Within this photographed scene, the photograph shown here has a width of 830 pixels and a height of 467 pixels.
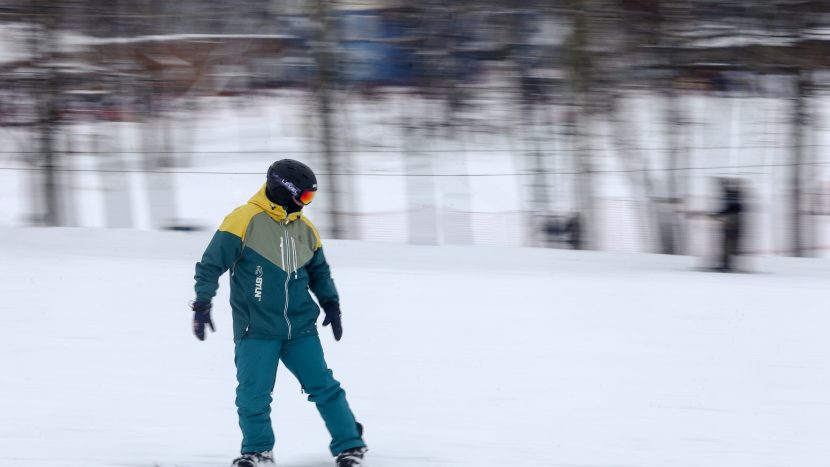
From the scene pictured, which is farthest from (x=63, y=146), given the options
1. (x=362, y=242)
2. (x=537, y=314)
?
(x=537, y=314)

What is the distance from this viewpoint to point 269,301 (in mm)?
4363

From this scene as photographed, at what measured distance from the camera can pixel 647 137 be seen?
514 inches

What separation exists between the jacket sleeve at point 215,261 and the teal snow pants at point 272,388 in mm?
304

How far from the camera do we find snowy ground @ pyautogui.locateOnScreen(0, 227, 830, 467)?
5.18m

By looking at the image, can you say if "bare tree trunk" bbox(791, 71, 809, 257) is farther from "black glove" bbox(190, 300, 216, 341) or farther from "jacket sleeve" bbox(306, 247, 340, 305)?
"black glove" bbox(190, 300, 216, 341)

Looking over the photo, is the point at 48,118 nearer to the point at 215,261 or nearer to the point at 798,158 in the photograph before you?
the point at 798,158

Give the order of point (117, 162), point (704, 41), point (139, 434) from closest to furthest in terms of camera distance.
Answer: point (139, 434) < point (704, 41) < point (117, 162)

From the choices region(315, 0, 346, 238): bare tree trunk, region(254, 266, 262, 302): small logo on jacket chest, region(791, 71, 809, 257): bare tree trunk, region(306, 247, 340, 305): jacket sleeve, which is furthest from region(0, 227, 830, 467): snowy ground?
region(791, 71, 809, 257): bare tree trunk

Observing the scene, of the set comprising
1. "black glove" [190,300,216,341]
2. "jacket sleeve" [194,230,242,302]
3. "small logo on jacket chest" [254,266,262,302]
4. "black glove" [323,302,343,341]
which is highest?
"jacket sleeve" [194,230,242,302]

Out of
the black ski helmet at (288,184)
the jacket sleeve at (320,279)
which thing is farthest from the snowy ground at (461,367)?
the black ski helmet at (288,184)

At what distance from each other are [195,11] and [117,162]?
7.64 feet

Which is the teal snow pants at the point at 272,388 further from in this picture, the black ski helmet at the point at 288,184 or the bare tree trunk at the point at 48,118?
the bare tree trunk at the point at 48,118

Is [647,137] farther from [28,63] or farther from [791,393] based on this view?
[28,63]

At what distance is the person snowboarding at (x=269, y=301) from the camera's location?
4309 millimetres
